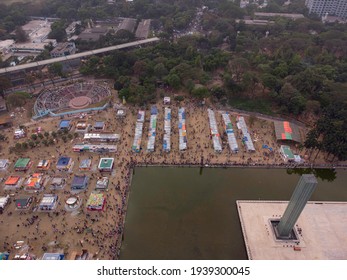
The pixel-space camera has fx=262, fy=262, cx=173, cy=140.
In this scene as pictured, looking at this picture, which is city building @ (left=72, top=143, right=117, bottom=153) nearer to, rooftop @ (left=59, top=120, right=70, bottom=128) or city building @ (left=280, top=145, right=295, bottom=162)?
rooftop @ (left=59, top=120, right=70, bottom=128)

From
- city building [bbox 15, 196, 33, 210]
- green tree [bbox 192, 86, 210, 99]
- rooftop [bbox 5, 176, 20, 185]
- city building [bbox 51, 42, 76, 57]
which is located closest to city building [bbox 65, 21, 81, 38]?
city building [bbox 51, 42, 76, 57]

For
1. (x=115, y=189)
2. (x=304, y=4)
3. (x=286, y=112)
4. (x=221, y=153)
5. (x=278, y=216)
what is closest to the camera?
(x=278, y=216)

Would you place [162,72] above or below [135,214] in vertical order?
above

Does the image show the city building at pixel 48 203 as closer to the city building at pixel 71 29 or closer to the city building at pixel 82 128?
the city building at pixel 82 128

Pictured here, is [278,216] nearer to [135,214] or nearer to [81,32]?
[135,214]

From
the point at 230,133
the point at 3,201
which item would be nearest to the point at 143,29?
the point at 230,133

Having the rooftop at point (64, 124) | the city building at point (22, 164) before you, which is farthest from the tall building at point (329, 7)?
the city building at point (22, 164)

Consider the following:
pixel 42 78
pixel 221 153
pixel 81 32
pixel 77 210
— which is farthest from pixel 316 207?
pixel 81 32
